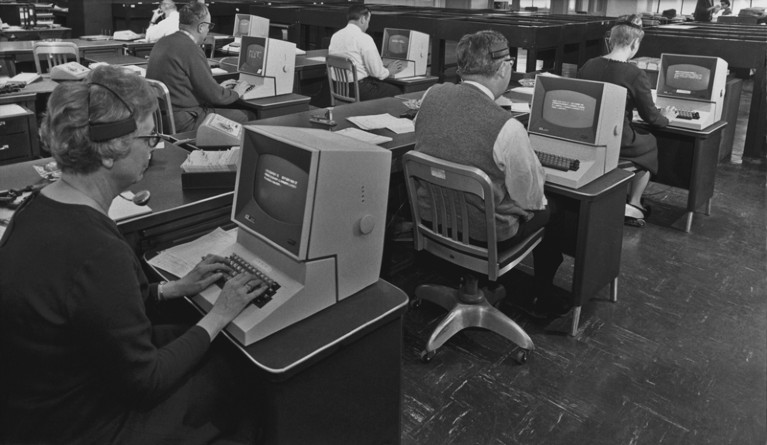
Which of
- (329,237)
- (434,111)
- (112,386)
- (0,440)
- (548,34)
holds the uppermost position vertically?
(548,34)

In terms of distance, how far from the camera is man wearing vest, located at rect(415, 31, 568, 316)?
2.16 metres

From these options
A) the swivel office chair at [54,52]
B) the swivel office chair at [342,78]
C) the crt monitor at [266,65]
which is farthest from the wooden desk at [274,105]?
the swivel office chair at [54,52]

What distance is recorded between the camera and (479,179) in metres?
2.10

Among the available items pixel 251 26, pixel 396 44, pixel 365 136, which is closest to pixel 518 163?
pixel 365 136

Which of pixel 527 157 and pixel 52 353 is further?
pixel 527 157

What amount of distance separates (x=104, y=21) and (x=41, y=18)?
1.17 meters

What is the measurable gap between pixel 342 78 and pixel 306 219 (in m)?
3.56

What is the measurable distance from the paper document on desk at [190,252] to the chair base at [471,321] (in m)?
1.00

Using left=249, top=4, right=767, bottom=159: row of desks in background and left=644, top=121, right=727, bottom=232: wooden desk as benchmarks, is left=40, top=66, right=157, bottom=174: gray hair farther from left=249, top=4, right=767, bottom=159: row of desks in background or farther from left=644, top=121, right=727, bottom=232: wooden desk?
left=249, top=4, right=767, bottom=159: row of desks in background

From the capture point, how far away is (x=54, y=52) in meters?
4.84

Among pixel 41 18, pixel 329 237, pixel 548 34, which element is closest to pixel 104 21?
pixel 41 18

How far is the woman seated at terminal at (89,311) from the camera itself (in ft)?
3.80

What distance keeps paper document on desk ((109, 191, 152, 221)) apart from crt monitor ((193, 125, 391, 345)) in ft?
1.18

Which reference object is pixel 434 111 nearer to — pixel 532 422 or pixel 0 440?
pixel 532 422
